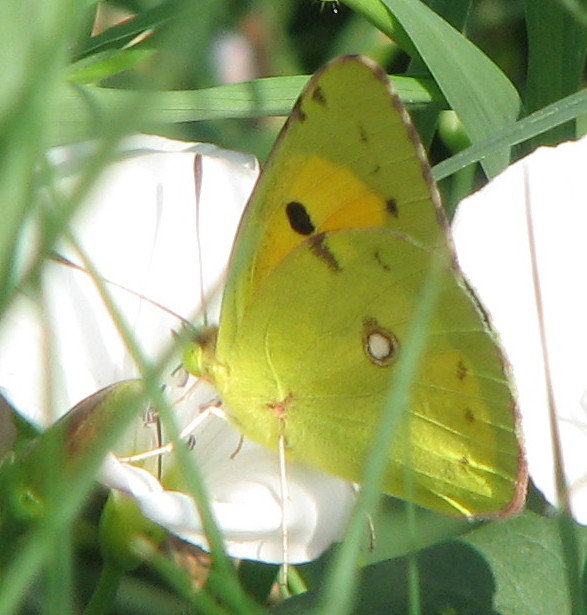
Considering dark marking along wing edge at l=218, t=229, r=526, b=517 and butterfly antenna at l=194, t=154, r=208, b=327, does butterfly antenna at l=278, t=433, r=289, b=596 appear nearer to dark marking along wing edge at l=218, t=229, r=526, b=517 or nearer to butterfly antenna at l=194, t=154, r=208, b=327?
dark marking along wing edge at l=218, t=229, r=526, b=517

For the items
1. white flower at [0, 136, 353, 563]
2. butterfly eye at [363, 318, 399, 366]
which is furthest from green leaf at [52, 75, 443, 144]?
butterfly eye at [363, 318, 399, 366]

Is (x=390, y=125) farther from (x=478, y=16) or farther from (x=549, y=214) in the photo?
(x=478, y=16)

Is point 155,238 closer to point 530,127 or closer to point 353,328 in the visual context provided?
point 353,328

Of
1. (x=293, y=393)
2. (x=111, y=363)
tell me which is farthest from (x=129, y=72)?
(x=293, y=393)

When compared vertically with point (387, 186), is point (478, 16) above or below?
above

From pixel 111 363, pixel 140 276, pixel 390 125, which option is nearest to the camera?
pixel 390 125

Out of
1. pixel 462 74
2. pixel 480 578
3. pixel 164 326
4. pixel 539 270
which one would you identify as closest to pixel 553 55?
pixel 462 74

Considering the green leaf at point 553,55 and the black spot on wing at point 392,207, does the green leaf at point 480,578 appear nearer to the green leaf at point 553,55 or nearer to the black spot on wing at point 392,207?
the black spot on wing at point 392,207
